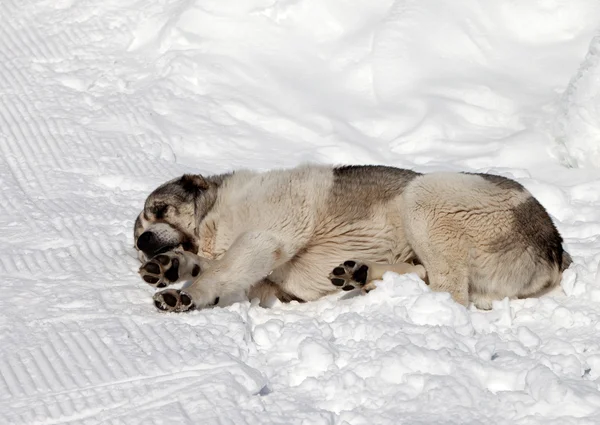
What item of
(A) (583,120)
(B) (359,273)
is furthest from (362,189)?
(A) (583,120)

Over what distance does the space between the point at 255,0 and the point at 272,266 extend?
5565 millimetres

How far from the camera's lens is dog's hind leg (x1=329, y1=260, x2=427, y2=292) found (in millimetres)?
5840

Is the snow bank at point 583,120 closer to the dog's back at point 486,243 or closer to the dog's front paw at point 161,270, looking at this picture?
the dog's back at point 486,243

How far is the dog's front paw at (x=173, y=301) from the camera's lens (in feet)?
18.3

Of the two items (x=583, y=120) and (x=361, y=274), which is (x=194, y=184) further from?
(x=583, y=120)

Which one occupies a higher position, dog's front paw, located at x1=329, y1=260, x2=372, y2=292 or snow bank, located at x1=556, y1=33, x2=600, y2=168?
snow bank, located at x1=556, y1=33, x2=600, y2=168

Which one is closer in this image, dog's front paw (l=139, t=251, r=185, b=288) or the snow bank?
dog's front paw (l=139, t=251, r=185, b=288)

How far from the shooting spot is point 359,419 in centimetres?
427

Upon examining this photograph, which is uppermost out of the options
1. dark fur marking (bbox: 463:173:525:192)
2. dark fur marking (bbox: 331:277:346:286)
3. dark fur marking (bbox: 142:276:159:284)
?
dark fur marking (bbox: 463:173:525:192)

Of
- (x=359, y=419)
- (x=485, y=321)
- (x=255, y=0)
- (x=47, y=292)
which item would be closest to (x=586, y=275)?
(x=485, y=321)

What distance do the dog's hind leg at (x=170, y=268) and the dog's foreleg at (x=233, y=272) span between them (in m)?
0.19

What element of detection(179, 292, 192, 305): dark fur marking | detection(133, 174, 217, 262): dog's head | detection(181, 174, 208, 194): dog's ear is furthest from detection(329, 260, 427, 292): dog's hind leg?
detection(181, 174, 208, 194): dog's ear

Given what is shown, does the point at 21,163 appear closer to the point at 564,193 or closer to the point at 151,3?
the point at 151,3

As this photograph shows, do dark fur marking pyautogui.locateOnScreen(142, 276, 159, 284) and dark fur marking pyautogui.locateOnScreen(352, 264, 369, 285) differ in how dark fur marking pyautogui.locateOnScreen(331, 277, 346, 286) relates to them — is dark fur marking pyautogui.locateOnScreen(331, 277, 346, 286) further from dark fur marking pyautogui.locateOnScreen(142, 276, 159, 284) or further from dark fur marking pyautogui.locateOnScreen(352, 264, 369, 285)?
dark fur marking pyautogui.locateOnScreen(142, 276, 159, 284)
